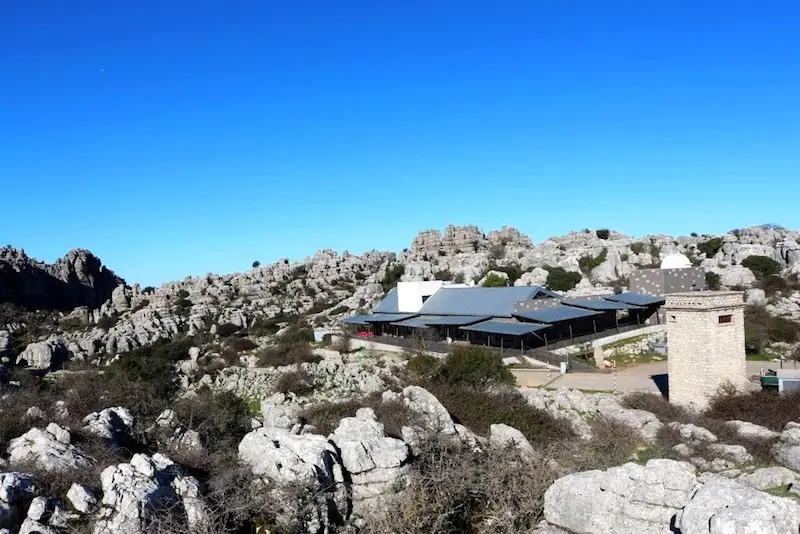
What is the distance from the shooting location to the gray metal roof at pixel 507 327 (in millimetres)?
29703

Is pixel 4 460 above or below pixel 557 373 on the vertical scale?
above

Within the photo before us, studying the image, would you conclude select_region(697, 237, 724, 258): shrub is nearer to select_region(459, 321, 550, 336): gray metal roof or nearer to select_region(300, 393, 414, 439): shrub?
select_region(459, 321, 550, 336): gray metal roof

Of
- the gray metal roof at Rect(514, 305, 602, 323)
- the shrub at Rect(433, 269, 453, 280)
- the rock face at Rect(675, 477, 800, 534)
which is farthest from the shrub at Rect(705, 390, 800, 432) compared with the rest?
the shrub at Rect(433, 269, 453, 280)

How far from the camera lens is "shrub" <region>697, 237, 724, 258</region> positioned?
206ft

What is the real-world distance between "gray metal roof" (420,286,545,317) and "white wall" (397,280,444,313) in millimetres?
889

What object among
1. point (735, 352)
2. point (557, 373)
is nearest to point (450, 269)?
point (557, 373)

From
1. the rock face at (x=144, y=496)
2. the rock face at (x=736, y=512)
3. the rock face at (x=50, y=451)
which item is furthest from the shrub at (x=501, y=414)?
the rock face at (x=50, y=451)

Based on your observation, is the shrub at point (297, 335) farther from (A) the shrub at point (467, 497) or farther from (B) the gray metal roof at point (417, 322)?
(A) the shrub at point (467, 497)

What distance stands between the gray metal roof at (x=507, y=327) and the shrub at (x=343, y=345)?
8.39m

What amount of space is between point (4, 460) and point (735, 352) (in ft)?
59.3

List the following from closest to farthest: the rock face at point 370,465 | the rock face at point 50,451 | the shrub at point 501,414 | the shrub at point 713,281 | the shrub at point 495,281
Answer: the rock face at point 50,451
the rock face at point 370,465
the shrub at point 501,414
the shrub at point 713,281
the shrub at point 495,281

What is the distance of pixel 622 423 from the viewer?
1427 centimetres

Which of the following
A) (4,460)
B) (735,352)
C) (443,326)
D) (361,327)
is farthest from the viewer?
(361,327)

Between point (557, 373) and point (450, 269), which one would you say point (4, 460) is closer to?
point (557, 373)
